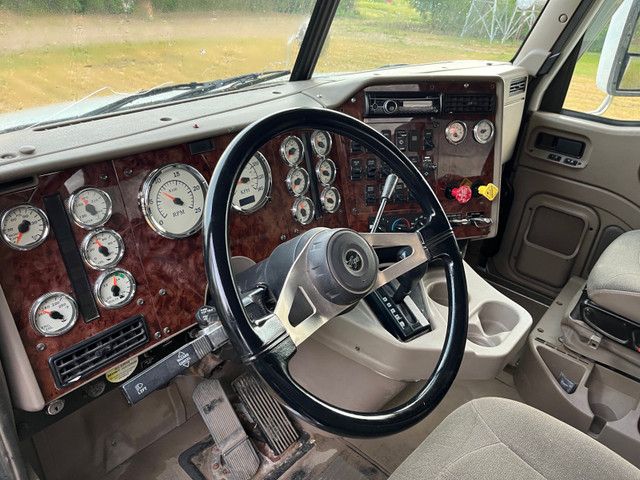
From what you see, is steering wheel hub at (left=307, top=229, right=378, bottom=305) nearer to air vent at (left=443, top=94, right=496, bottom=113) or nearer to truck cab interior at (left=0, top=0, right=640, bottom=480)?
truck cab interior at (left=0, top=0, right=640, bottom=480)

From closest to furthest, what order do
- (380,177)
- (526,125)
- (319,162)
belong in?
(319,162)
(380,177)
(526,125)

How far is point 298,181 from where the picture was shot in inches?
59.9

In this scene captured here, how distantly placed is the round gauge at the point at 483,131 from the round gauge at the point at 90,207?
1.40 metres

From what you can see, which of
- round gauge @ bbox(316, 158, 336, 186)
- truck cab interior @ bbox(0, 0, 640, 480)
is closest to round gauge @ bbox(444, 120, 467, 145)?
truck cab interior @ bbox(0, 0, 640, 480)

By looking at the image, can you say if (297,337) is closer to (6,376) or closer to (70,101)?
(6,376)

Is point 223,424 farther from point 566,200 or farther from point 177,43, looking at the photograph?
point 566,200

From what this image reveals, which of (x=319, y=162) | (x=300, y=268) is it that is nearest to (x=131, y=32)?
(x=319, y=162)

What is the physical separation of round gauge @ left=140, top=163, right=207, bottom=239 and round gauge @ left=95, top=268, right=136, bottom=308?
14 cm

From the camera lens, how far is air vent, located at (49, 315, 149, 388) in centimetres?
114

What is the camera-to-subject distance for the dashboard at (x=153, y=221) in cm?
109

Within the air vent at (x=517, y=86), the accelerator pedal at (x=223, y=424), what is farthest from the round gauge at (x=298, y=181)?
the air vent at (x=517, y=86)

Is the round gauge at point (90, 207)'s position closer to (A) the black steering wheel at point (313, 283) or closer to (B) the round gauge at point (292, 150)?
(A) the black steering wheel at point (313, 283)

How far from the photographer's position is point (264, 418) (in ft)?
5.83

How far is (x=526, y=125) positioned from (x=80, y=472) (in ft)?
8.32
